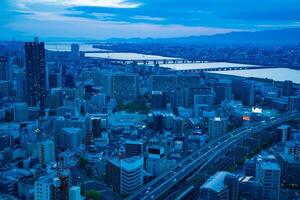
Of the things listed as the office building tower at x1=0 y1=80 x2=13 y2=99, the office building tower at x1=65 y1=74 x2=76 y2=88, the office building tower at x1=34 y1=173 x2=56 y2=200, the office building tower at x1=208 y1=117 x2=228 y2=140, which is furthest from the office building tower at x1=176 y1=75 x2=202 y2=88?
the office building tower at x1=34 y1=173 x2=56 y2=200

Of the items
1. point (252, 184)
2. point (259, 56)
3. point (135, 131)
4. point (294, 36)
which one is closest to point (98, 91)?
point (135, 131)

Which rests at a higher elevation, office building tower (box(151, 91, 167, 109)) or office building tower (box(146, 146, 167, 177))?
office building tower (box(151, 91, 167, 109))

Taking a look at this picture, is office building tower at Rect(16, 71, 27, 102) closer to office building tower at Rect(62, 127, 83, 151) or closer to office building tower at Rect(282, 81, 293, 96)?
office building tower at Rect(62, 127, 83, 151)

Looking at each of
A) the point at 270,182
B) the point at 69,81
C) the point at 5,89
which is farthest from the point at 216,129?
the point at 69,81

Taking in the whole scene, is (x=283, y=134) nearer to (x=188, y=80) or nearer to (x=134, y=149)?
(x=134, y=149)

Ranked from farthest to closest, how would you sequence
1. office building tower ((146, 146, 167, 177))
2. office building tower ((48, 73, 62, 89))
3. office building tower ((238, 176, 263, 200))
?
office building tower ((48, 73, 62, 89)) < office building tower ((146, 146, 167, 177)) < office building tower ((238, 176, 263, 200))

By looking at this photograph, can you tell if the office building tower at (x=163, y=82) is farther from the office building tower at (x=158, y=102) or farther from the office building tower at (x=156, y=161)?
the office building tower at (x=156, y=161)
